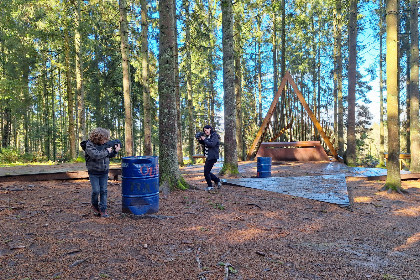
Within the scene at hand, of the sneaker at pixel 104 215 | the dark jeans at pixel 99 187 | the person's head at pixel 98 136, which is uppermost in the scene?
the person's head at pixel 98 136

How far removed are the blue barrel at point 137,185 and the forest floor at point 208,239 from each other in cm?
20

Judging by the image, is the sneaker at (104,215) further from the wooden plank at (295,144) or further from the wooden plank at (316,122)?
the wooden plank at (316,122)

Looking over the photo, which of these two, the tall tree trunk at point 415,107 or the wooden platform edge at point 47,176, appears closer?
the wooden platform edge at point 47,176

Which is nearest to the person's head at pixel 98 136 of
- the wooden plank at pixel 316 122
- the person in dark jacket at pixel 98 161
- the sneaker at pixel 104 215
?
the person in dark jacket at pixel 98 161

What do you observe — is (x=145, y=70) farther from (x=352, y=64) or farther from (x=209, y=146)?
(x=352, y=64)

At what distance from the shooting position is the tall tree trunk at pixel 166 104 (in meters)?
7.08

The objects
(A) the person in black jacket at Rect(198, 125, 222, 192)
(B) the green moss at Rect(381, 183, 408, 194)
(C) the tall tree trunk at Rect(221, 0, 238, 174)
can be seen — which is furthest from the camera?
(C) the tall tree trunk at Rect(221, 0, 238, 174)

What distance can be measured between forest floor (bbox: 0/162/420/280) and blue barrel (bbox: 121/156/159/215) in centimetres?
20

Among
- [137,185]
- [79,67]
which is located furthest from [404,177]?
[79,67]

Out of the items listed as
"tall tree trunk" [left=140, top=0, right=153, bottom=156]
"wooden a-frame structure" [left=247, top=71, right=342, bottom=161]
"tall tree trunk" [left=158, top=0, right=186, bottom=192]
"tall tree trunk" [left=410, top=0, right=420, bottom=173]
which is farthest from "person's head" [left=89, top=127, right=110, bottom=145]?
"wooden a-frame structure" [left=247, top=71, right=342, bottom=161]

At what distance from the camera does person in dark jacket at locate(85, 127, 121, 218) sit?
4.84m

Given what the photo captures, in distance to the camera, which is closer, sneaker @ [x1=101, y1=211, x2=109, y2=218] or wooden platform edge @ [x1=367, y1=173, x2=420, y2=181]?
sneaker @ [x1=101, y1=211, x2=109, y2=218]

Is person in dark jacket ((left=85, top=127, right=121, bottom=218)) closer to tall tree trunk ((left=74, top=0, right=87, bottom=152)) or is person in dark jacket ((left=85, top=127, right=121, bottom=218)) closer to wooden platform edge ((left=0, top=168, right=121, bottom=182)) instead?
wooden platform edge ((left=0, top=168, right=121, bottom=182))

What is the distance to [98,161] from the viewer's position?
196 inches
